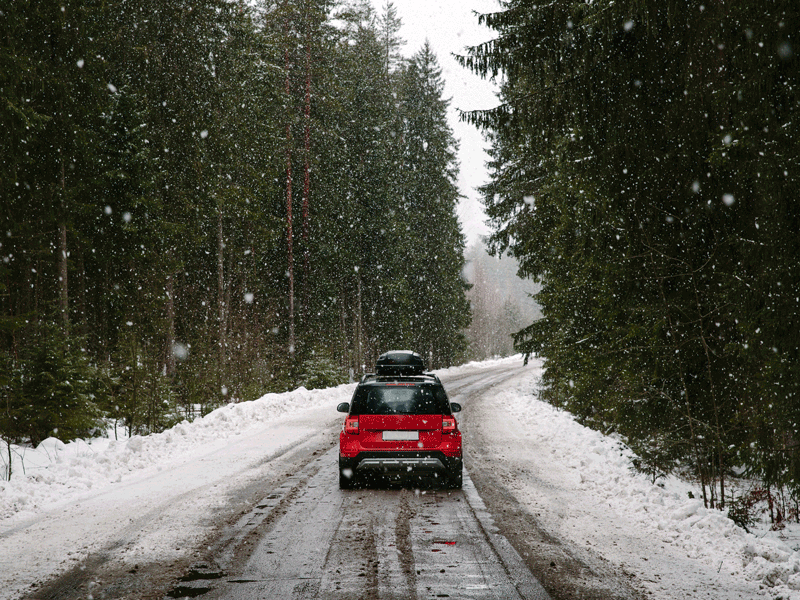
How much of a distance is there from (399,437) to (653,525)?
11.9ft

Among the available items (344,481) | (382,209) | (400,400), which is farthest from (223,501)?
(382,209)

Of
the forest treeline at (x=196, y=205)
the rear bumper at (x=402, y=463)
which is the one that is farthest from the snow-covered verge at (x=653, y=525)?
the forest treeline at (x=196, y=205)

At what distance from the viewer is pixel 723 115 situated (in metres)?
7.12

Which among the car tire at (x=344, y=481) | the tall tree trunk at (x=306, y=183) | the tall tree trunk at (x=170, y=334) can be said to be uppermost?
the tall tree trunk at (x=306, y=183)

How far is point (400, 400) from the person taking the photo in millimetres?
9320

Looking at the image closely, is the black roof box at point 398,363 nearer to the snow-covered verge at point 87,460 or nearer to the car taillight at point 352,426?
the snow-covered verge at point 87,460

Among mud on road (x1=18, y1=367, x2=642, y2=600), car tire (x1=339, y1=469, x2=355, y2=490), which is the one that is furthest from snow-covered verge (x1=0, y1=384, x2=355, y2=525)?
car tire (x1=339, y1=469, x2=355, y2=490)

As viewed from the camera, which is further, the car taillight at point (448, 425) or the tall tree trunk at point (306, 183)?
the tall tree trunk at point (306, 183)

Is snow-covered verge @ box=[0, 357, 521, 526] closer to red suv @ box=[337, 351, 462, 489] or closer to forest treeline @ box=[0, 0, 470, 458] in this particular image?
forest treeline @ box=[0, 0, 470, 458]

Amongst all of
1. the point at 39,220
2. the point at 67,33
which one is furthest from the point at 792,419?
the point at 39,220

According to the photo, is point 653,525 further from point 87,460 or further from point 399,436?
point 87,460

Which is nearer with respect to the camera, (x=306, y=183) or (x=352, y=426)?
(x=352, y=426)

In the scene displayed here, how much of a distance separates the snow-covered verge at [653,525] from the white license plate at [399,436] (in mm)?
1742

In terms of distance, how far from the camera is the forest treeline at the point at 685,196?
589 centimetres
